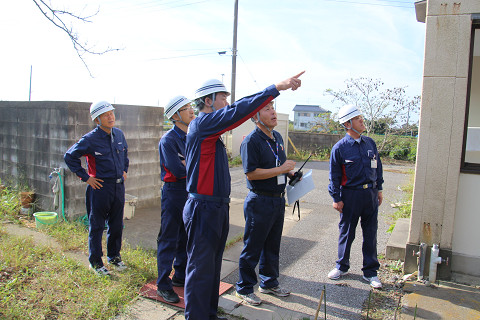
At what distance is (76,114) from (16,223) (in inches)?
84.6

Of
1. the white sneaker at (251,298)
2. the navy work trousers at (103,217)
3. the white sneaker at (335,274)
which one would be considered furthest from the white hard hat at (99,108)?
the white sneaker at (335,274)

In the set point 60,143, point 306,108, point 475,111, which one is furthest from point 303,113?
point 60,143

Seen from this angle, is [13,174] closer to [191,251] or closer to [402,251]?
[191,251]

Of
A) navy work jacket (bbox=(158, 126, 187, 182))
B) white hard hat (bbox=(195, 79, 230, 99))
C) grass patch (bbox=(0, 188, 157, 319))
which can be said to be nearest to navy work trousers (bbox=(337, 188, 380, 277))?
navy work jacket (bbox=(158, 126, 187, 182))

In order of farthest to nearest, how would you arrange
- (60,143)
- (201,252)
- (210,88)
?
1. (60,143)
2. (210,88)
3. (201,252)

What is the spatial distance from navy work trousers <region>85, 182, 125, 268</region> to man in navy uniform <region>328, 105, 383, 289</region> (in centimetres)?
258

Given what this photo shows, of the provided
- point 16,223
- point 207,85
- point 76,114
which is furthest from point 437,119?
point 16,223

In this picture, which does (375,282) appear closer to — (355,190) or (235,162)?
(355,190)

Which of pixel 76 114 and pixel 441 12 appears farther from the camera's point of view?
pixel 76 114

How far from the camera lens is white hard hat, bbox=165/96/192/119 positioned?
3.85 meters

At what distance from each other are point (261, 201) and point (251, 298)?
971mm

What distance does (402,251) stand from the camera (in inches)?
178

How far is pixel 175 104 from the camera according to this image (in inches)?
152

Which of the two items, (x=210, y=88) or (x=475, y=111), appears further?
(x=475, y=111)
